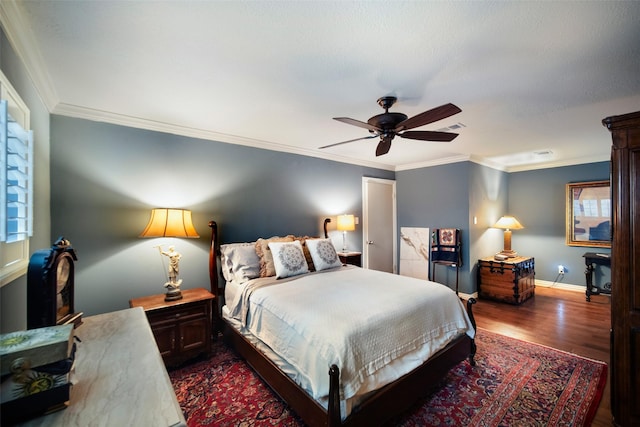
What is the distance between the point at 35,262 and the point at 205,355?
201 centimetres

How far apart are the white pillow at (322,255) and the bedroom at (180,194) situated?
731 millimetres

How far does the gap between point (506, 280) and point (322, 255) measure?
3.19 m

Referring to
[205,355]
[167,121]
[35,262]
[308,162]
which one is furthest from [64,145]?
[308,162]

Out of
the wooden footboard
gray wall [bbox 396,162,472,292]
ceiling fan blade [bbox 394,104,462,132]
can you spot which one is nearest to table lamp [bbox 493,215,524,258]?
gray wall [bbox 396,162,472,292]

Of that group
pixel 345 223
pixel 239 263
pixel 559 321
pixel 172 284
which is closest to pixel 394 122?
pixel 239 263

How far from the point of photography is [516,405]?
6.62 feet

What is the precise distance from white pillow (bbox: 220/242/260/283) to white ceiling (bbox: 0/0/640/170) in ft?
4.61

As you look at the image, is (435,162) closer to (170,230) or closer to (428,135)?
(428,135)

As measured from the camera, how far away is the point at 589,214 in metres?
4.81

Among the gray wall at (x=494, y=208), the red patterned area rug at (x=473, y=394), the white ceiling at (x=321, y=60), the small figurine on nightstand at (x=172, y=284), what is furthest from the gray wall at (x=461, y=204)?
the small figurine on nightstand at (x=172, y=284)

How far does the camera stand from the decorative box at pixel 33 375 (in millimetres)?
707

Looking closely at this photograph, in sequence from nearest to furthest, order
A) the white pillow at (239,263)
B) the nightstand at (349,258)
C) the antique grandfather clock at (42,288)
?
1. the antique grandfather clock at (42,288)
2. the white pillow at (239,263)
3. the nightstand at (349,258)

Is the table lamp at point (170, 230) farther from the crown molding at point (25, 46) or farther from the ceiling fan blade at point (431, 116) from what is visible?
the ceiling fan blade at point (431, 116)

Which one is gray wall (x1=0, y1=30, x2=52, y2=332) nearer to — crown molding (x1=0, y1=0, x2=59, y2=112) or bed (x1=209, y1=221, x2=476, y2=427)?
crown molding (x1=0, y1=0, x2=59, y2=112)
